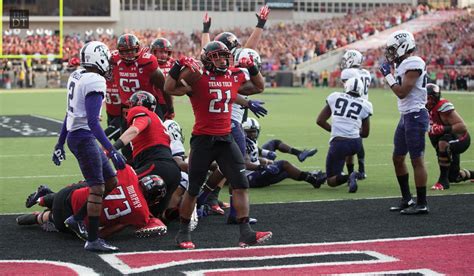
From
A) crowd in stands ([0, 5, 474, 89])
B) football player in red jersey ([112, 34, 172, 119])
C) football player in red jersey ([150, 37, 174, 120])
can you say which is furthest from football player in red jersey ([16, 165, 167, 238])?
crowd in stands ([0, 5, 474, 89])

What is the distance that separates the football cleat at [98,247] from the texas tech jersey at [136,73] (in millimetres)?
3258

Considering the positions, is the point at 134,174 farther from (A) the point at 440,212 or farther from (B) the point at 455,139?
(B) the point at 455,139

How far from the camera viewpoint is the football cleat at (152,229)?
329 inches

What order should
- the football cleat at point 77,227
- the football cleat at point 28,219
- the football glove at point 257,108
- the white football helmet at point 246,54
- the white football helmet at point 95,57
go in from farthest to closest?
1. the white football helmet at point 246,54
2. the football glove at point 257,108
3. the football cleat at point 28,219
4. the football cleat at point 77,227
5. the white football helmet at point 95,57

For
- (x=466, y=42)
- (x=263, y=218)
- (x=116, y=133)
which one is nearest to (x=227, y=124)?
(x=263, y=218)

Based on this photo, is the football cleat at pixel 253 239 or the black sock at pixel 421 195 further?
the black sock at pixel 421 195

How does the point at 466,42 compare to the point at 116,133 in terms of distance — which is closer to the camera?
the point at 116,133

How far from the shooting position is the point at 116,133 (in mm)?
11211

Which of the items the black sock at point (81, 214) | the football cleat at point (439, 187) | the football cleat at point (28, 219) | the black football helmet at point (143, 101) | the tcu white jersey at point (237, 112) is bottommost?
the football cleat at point (439, 187)

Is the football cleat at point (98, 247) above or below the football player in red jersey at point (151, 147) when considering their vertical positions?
below

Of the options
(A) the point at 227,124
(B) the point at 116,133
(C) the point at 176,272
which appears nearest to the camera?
(C) the point at 176,272

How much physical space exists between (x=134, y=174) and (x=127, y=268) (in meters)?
1.70

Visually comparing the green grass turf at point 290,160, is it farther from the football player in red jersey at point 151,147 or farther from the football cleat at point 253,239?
the football cleat at point 253,239

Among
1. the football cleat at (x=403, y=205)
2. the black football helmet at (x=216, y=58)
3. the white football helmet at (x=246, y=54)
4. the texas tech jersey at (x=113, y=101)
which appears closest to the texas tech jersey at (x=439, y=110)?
the football cleat at (x=403, y=205)
